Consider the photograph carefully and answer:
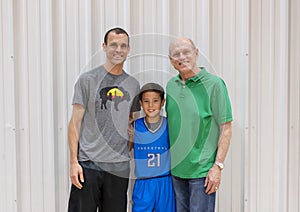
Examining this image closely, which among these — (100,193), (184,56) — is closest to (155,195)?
(100,193)

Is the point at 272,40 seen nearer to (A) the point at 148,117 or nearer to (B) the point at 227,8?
(B) the point at 227,8

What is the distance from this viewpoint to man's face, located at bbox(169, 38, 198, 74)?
1.97 meters

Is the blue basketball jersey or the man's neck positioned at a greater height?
the man's neck

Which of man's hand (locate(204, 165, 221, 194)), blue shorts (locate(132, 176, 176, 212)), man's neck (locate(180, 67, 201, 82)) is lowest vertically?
blue shorts (locate(132, 176, 176, 212))

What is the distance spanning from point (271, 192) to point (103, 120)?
1089 mm

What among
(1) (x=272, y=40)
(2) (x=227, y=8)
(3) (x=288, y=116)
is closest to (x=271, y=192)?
(3) (x=288, y=116)

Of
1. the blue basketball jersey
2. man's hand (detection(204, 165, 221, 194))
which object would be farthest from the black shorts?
man's hand (detection(204, 165, 221, 194))

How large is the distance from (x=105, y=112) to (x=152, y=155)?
0.31 meters

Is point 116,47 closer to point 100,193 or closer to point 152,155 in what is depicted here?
point 152,155

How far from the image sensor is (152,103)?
2025mm

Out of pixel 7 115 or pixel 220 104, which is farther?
pixel 7 115

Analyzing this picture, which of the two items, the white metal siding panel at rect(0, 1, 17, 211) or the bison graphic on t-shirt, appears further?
the white metal siding panel at rect(0, 1, 17, 211)

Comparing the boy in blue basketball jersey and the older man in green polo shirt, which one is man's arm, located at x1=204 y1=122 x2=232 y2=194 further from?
the boy in blue basketball jersey

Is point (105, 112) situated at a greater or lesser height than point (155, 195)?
greater
